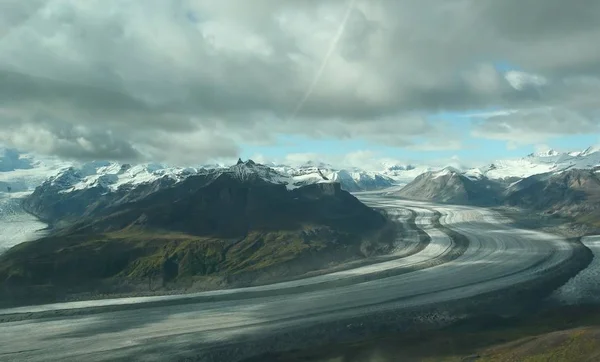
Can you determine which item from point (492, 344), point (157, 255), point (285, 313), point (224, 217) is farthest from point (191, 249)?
point (492, 344)

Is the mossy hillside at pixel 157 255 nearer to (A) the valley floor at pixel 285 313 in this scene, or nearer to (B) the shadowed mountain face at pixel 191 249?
(B) the shadowed mountain face at pixel 191 249

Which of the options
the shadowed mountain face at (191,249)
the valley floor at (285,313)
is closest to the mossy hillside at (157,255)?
the shadowed mountain face at (191,249)

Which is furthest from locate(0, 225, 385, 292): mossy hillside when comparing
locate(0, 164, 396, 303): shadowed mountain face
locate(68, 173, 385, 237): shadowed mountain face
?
locate(68, 173, 385, 237): shadowed mountain face

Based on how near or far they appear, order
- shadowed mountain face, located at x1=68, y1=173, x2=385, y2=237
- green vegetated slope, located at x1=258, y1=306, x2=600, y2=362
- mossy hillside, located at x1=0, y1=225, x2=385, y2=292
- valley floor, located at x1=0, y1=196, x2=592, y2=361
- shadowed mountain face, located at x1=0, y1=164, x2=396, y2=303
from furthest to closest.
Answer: shadowed mountain face, located at x1=68, y1=173, x2=385, y2=237, mossy hillside, located at x1=0, y1=225, x2=385, y2=292, shadowed mountain face, located at x1=0, y1=164, x2=396, y2=303, valley floor, located at x1=0, y1=196, x2=592, y2=361, green vegetated slope, located at x1=258, y1=306, x2=600, y2=362

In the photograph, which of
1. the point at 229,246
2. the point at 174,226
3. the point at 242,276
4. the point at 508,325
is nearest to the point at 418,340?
the point at 508,325

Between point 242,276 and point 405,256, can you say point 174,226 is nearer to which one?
point 242,276

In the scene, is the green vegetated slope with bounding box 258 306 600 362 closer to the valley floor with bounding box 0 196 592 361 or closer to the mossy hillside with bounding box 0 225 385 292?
the valley floor with bounding box 0 196 592 361

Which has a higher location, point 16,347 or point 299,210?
point 299,210

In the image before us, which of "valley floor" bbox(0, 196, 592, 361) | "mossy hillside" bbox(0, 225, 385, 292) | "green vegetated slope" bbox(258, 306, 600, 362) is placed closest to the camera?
"green vegetated slope" bbox(258, 306, 600, 362)
